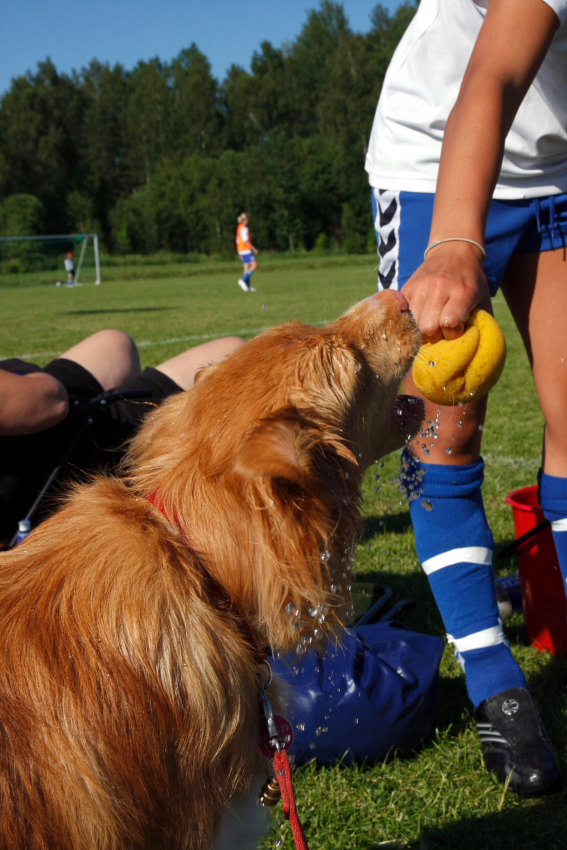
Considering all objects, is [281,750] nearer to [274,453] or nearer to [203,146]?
[274,453]

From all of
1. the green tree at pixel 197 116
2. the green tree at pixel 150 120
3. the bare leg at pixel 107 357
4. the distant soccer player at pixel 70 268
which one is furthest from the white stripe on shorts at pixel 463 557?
the green tree at pixel 150 120

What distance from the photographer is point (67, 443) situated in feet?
11.4

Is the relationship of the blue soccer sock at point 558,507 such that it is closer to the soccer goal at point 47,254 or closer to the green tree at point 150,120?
the soccer goal at point 47,254

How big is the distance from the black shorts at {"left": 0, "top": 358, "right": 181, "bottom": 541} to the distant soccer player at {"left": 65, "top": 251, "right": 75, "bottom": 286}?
3403 centimetres

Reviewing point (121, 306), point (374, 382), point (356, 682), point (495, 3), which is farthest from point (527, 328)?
point (121, 306)

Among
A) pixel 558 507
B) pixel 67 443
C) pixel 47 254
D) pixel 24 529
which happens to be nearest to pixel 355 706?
pixel 558 507

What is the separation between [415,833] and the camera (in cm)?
249

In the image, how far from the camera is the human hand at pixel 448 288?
6.75ft

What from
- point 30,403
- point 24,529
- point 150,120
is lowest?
point 24,529

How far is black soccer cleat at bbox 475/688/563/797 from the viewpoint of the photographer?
260 centimetres

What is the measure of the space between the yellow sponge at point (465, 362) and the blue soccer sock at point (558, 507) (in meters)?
0.72

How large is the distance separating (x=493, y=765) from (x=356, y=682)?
1.90 ft

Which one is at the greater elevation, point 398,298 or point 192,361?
point 398,298

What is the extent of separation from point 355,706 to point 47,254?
35.3 meters
